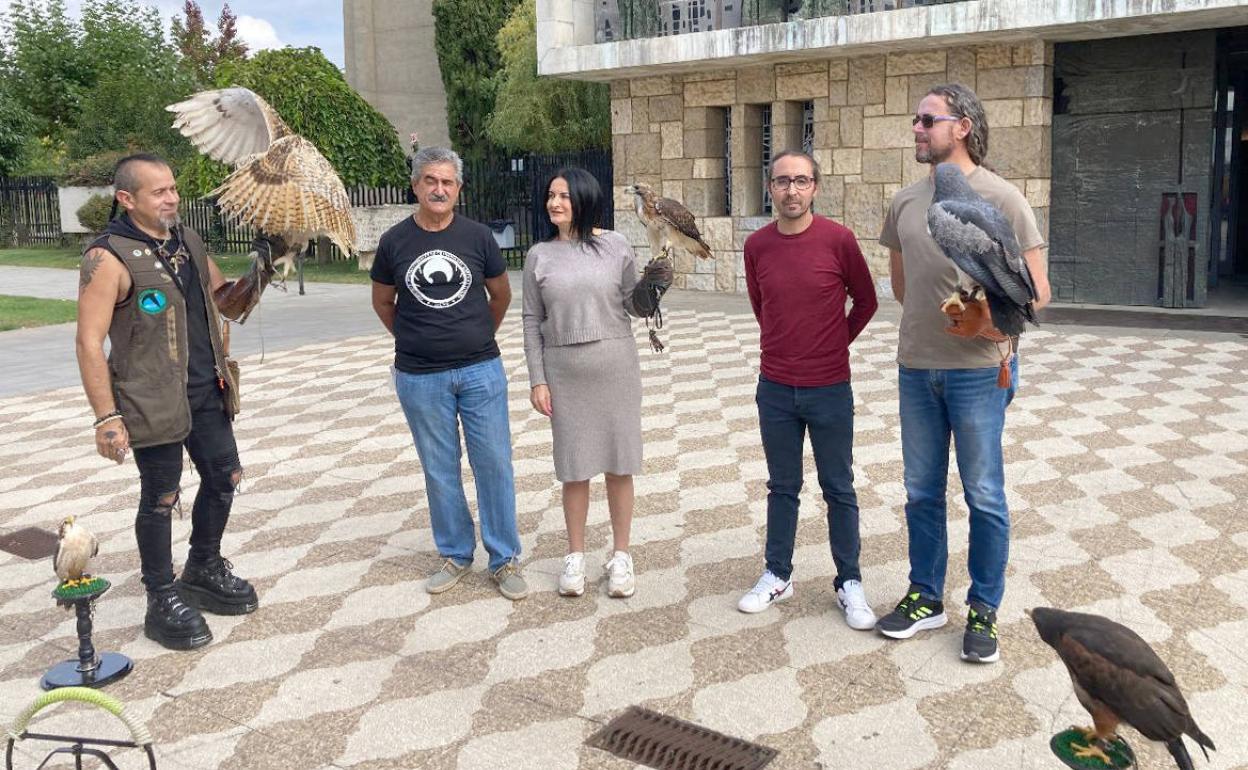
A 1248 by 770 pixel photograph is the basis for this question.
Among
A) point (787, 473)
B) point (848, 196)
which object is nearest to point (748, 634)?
point (787, 473)

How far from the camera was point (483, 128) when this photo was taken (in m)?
28.8

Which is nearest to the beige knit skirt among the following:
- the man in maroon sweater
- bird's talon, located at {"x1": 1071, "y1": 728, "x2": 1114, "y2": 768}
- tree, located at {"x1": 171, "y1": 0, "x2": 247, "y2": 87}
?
the man in maroon sweater

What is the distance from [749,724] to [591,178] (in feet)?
7.00

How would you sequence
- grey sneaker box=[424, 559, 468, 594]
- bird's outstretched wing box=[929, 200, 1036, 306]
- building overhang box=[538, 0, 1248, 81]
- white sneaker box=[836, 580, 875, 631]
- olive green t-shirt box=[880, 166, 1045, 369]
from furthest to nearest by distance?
building overhang box=[538, 0, 1248, 81] → grey sneaker box=[424, 559, 468, 594] → white sneaker box=[836, 580, 875, 631] → olive green t-shirt box=[880, 166, 1045, 369] → bird's outstretched wing box=[929, 200, 1036, 306]

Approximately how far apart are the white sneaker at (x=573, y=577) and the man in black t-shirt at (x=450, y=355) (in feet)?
0.57

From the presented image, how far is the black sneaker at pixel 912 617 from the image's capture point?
3.95 metres

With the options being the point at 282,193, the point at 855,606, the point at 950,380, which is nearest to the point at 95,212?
the point at 282,193

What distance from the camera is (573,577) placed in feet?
14.6

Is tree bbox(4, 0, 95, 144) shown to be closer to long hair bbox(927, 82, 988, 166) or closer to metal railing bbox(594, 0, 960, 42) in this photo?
metal railing bbox(594, 0, 960, 42)

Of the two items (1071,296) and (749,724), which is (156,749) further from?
(1071,296)

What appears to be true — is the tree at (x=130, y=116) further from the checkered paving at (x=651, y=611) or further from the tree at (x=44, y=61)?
the checkered paving at (x=651, y=611)

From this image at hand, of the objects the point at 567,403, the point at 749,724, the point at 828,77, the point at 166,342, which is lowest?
the point at 749,724

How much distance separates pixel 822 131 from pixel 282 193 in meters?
11.1

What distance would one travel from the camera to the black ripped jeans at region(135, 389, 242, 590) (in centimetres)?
399
